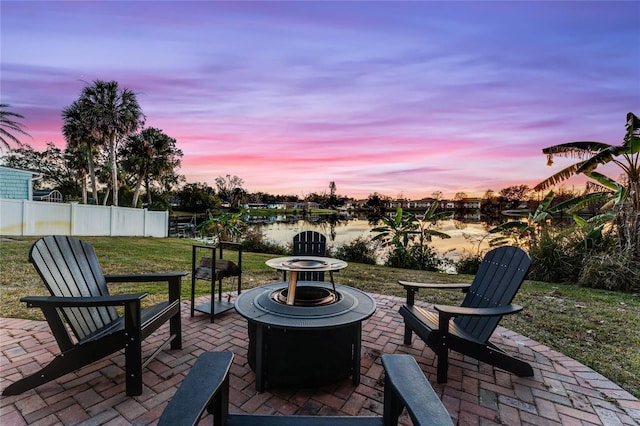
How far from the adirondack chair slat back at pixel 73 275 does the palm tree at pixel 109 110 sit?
799 inches

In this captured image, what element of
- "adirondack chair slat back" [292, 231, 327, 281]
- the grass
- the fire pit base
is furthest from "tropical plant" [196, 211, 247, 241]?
the fire pit base

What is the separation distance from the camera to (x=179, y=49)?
613 centimetres

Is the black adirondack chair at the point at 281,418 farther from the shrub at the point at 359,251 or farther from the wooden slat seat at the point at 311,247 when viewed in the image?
the shrub at the point at 359,251

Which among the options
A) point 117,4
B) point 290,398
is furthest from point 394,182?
point 290,398

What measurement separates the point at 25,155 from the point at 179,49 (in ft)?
139

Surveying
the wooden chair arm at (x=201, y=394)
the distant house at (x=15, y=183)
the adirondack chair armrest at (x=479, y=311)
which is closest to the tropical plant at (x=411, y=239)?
the adirondack chair armrest at (x=479, y=311)

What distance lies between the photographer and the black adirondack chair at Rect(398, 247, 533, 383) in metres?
2.48

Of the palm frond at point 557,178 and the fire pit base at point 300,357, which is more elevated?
the palm frond at point 557,178

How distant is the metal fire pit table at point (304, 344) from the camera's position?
231 centimetres

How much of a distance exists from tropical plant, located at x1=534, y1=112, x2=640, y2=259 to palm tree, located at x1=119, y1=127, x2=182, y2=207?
1015 inches

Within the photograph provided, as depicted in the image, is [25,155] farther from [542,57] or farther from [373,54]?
[542,57]

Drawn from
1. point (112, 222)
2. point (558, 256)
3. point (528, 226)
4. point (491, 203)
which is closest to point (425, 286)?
point (558, 256)

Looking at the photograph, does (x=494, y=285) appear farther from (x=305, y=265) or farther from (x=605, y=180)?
(x=605, y=180)

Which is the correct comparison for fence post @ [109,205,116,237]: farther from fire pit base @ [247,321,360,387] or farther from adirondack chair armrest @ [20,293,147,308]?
fire pit base @ [247,321,360,387]
